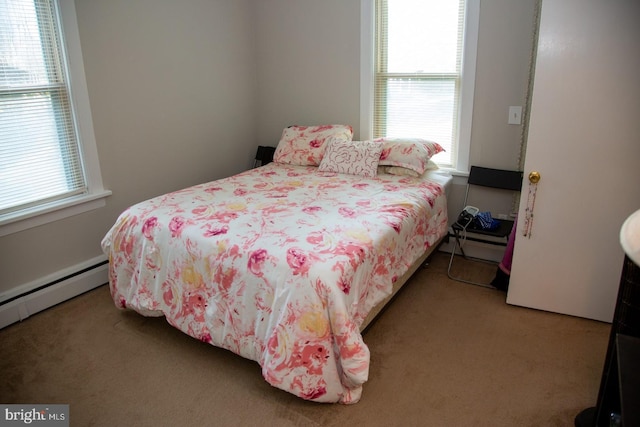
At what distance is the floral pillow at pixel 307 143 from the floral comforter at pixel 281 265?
63 centimetres

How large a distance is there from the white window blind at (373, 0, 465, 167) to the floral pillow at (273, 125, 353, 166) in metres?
0.38

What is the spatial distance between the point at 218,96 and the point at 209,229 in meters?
1.88

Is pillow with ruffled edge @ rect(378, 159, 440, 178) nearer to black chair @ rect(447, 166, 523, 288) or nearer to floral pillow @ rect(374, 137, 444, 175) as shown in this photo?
floral pillow @ rect(374, 137, 444, 175)

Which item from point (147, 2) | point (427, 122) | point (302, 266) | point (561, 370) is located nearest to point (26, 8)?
point (147, 2)

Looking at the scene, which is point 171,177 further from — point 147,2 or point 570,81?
point 570,81

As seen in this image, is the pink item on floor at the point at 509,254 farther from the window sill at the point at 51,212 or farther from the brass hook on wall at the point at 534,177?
the window sill at the point at 51,212

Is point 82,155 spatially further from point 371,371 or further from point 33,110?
point 371,371

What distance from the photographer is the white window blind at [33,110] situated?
2623mm

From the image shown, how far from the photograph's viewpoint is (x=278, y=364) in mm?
1988

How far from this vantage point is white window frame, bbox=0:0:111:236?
275 cm

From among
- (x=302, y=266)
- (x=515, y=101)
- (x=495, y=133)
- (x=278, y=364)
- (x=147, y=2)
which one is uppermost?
(x=147, y=2)

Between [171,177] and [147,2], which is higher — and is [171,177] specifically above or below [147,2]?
below

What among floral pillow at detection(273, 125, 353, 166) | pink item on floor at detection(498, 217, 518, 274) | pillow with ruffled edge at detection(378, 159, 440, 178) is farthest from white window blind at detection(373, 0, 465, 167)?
pink item on floor at detection(498, 217, 518, 274)

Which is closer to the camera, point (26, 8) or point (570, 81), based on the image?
point (570, 81)
